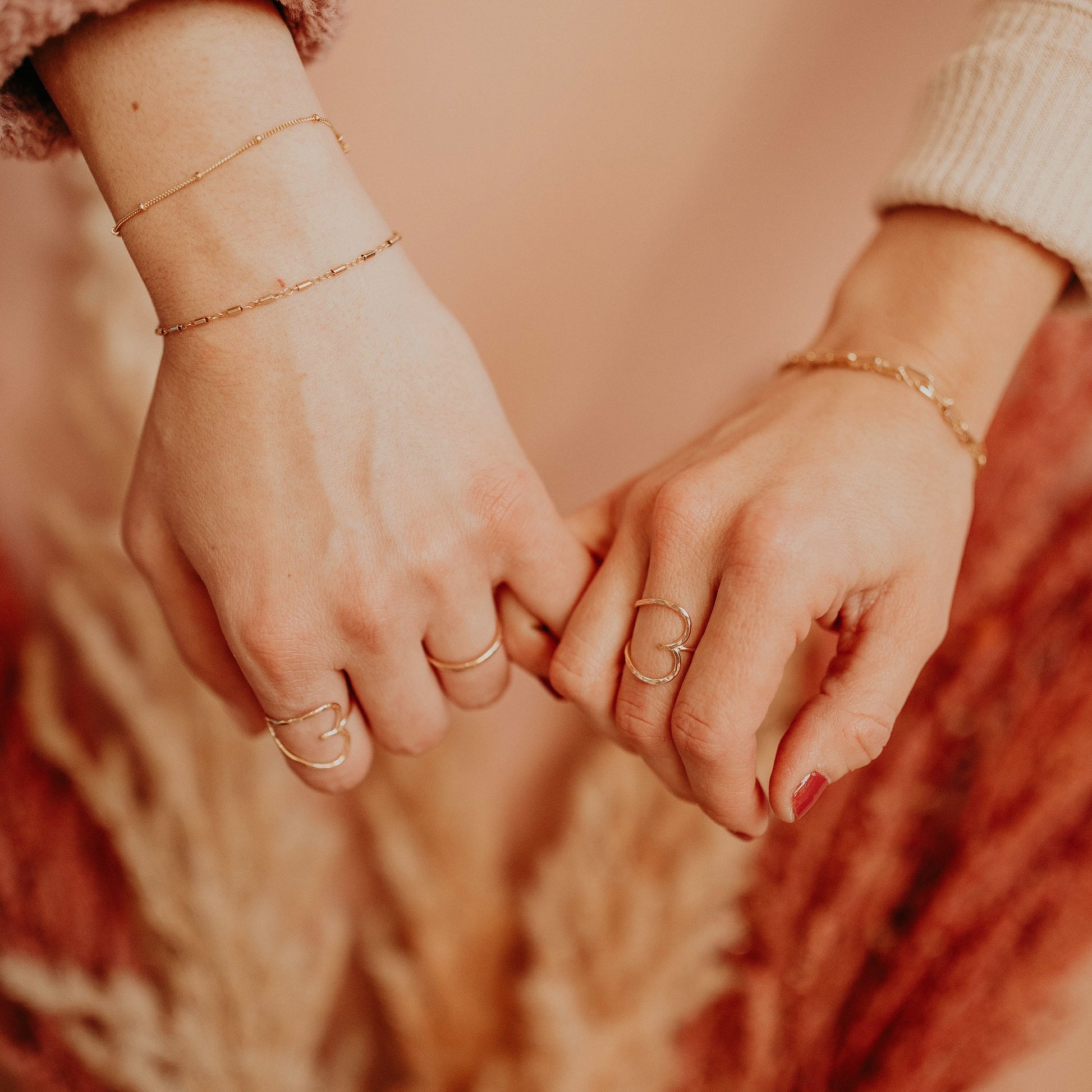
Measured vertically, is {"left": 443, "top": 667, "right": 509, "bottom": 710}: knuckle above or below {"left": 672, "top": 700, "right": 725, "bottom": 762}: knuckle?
below

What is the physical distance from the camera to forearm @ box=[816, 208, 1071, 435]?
661mm

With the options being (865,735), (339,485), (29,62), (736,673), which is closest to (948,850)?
(865,735)

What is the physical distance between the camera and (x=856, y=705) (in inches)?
23.5

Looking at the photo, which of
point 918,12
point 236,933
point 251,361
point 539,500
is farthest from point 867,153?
point 236,933

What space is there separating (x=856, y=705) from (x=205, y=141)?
2.07 ft

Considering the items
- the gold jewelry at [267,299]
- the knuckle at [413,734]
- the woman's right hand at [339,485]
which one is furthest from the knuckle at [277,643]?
the gold jewelry at [267,299]

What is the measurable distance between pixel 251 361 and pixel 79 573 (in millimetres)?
Answer: 738

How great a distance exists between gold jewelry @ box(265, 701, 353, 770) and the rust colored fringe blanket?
59 cm

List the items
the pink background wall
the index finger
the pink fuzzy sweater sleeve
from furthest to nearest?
1. the pink background wall
2. the index finger
3. the pink fuzzy sweater sleeve

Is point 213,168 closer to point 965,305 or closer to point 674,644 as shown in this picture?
point 674,644

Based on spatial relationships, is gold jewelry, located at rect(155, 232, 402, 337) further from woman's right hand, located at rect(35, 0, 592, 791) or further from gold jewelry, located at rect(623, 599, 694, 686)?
gold jewelry, located at rect(623, 599, 694, 686)

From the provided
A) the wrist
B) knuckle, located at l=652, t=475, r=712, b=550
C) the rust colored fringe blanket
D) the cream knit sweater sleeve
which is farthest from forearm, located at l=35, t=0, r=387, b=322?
the rust colored fringe blanket

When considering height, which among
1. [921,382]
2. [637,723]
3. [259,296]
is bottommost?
[637,723]

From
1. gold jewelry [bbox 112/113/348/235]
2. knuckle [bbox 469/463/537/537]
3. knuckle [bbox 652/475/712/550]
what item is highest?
gold jewelry [bbox 112/113/348/235]
